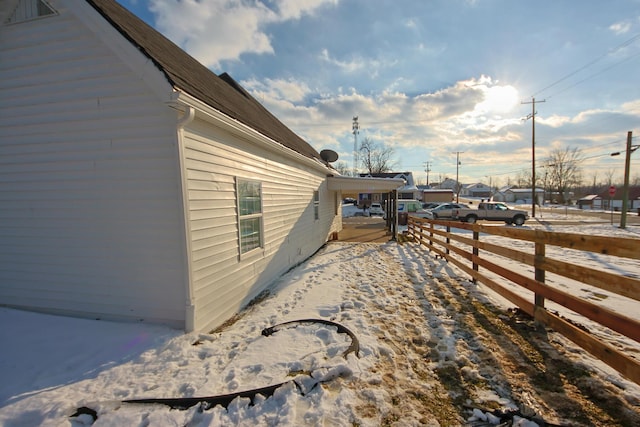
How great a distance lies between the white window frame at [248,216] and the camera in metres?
4.50

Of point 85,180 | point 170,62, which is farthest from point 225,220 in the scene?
point 170,62

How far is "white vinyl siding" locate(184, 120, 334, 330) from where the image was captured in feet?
11.4

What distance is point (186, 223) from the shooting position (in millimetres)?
3254

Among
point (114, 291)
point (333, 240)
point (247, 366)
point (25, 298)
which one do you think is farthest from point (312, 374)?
point (333, 240)

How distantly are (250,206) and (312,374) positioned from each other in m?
3.18

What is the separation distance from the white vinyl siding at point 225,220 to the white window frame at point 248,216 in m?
0.08

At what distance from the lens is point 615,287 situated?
2.22 meters

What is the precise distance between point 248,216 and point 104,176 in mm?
2088

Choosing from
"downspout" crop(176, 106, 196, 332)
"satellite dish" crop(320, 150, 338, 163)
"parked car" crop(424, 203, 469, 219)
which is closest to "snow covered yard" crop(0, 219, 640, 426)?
"downspout" crop(176, 106, 196, 332)

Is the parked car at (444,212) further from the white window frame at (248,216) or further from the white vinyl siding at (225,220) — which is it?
the white window frame at (248,216)

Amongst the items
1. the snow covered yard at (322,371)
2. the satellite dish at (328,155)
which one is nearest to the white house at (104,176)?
the snow covered yard at (322,371)

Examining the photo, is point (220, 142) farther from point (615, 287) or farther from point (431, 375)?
point (615, 287)

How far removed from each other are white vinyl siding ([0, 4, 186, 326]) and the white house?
1 cm

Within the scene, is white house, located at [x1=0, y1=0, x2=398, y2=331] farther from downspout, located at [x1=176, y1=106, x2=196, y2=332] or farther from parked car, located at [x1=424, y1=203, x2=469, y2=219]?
parked car, located at [x1=424, y1=203, x2=469, y2=219]
